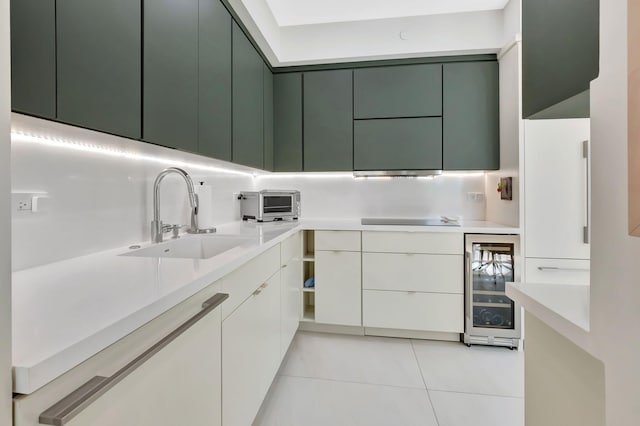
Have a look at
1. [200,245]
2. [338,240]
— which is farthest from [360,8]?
[200,245]

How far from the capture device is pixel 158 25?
128cm

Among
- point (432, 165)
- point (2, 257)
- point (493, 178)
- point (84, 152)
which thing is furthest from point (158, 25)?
point (493, 178)

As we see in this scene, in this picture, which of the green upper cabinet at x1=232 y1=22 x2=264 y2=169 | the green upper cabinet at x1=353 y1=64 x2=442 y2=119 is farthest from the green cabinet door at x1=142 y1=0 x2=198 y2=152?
the green upper cabinet at x1=353 y1=64 x2=442 y2=119

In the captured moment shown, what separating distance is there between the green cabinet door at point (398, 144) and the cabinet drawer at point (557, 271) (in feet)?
3.59

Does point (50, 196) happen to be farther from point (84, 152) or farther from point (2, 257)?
point (2, 257)

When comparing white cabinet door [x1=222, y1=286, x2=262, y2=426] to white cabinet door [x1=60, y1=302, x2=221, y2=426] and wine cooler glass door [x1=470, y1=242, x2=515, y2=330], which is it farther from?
wine cooler glass door [x1=470, y1=242, x2=515, y2=330]

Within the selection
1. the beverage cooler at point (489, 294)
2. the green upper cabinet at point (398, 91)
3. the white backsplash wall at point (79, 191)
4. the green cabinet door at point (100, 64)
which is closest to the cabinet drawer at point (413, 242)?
the beverage cooler at point (489, 294)

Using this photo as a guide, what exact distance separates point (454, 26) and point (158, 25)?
8.01 ft

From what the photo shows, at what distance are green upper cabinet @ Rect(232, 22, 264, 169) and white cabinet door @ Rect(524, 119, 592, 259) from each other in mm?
2105

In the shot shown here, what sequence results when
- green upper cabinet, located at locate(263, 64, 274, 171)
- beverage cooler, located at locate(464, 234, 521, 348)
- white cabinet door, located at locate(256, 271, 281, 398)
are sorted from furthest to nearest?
green upper cabinet, located at locate(263, 64, 274, 171)
beverage cooler, located at locate(464, 234, 521, 348)
white cabinet door, located at locate(256, 271, 281, 398)

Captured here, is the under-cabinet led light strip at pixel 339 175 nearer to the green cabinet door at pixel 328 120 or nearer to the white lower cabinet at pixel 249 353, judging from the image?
the green cabinet door at pixel 328 120

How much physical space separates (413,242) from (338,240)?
614 mm

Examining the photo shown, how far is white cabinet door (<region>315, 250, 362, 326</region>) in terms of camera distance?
2504 mm

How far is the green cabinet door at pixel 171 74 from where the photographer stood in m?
1.23
